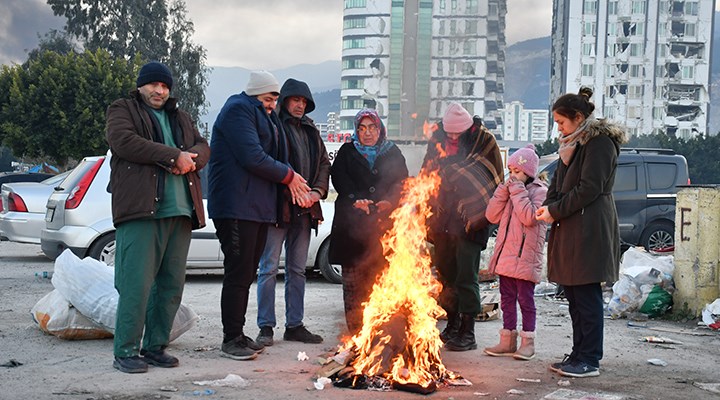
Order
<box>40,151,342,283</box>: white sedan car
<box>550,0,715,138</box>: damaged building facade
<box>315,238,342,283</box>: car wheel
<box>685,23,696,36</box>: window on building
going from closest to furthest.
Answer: <box>40,151,342,283</box>: white sedan car, <box>315,238,342,283</box>: car wheel, <box>550,0,715,138</box>: damaged building facade, <box>685,23,696,36</box>: window on building

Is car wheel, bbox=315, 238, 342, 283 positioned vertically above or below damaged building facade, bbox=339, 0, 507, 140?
below

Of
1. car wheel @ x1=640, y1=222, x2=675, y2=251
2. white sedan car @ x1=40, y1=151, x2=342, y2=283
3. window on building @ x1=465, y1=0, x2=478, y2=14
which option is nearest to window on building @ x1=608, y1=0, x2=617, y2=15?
car wheel @ x1=640, y1=222, x2=675, y2=251

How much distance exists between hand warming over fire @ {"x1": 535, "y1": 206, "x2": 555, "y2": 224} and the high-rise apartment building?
165669mm

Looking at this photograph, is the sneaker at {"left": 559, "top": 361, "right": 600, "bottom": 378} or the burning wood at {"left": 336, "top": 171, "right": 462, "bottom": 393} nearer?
the burning wood at {"left": 336, "top": 171, "right": 462, "bottom": 393}

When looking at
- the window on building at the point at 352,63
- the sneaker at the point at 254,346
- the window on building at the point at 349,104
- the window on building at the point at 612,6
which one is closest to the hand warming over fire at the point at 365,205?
the sneaker at the point at 254,346

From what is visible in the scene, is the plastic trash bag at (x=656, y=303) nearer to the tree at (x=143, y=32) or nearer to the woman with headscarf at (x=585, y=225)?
the woman with headscarf at (x=585, y=225)

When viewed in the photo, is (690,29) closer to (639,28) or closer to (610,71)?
(639,28)

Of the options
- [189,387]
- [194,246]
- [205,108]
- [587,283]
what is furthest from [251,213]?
[205,108]

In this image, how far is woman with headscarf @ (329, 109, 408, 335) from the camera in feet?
22.1

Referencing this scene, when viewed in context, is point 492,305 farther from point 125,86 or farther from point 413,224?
point 125,86

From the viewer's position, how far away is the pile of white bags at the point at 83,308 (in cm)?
651

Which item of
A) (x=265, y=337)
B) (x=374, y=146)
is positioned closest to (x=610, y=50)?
(x=374, y=146)

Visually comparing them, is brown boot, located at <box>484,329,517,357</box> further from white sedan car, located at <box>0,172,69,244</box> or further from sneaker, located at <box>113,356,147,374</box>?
white sedan car, located at <box>0,172,69,244</box>

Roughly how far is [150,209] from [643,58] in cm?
9362
